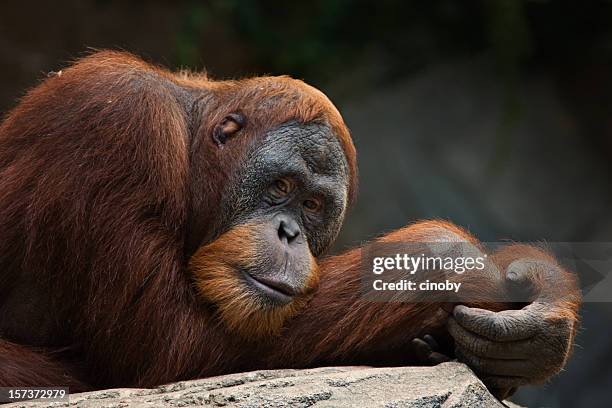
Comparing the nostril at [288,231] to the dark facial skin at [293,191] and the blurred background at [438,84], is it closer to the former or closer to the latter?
the dark facial skin at [293,191]

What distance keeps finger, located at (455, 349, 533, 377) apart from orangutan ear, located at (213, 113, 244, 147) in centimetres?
134

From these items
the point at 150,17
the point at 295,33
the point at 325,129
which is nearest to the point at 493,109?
the point at 295,33

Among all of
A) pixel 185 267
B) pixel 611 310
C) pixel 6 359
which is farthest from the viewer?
pixel 611 310

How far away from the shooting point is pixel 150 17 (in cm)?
991

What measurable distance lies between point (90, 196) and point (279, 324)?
0.89 m

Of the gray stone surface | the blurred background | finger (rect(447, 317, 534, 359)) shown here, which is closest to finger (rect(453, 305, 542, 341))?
finger (rect(447, 317, 534, 359))

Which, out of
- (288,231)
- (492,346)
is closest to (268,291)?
(288,231)

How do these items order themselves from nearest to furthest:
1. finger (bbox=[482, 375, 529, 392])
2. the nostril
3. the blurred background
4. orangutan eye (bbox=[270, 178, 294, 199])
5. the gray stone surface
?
the gray stone surface → finger (bbox=[482, 375, 529, 392]) → the nostril → orangutan eye (bbox=[270, 178, 294, 199]) → the blurred background

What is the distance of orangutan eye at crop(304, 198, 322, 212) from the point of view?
13.6 feet

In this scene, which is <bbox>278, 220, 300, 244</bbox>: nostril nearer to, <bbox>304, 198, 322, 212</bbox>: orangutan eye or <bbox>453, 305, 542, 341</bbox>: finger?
<bbox>304, 198, 322, 212</bbox>: orangutan eye

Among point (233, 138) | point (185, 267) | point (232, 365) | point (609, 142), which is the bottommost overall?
point (232, 365)

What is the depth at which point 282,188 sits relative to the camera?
411 centimetres

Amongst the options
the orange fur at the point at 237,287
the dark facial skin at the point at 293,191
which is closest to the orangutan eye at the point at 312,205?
the dark facial skin at the point at 293,191

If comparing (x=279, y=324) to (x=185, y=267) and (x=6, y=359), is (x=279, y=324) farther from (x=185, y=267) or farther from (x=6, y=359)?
(x=6, y=359)
